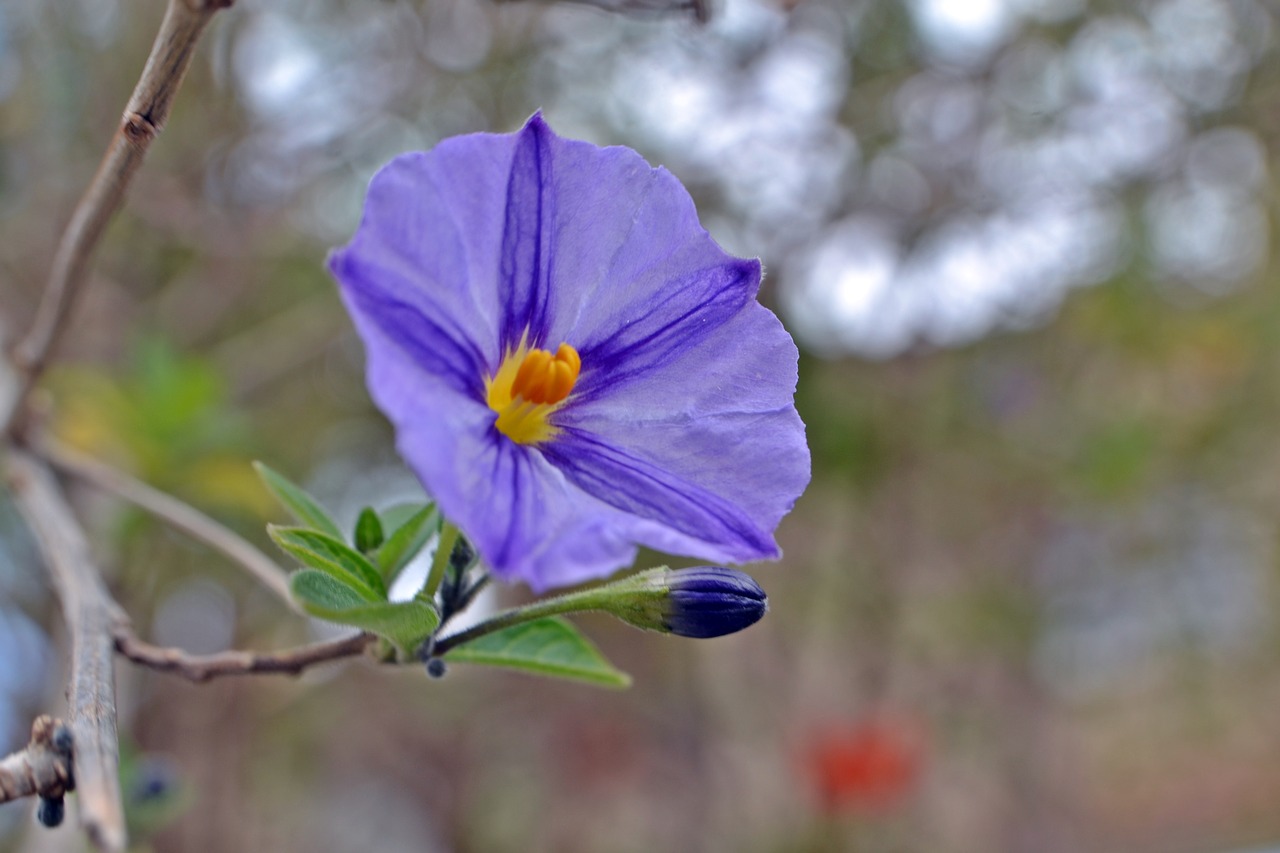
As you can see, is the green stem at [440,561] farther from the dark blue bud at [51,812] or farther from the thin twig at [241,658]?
the dark blue bud at [51,812]

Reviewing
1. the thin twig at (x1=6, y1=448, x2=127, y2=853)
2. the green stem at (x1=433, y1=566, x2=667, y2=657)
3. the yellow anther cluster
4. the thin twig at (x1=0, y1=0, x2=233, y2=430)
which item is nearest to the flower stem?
the green stem at (x1=433, y1=566, x2=667, y2=657)

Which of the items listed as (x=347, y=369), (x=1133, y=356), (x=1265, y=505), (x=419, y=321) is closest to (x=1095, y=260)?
(x=1133, y=356)

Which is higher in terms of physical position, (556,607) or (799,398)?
(799,398)

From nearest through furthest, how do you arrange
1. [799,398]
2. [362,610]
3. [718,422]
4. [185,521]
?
[362,610] < [718,422] < [185,521] < [799,398]

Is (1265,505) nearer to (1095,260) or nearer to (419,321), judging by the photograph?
(1095,260)

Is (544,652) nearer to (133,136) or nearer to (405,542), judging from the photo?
(405,542)

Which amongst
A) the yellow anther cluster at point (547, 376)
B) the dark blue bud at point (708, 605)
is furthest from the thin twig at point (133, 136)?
the dark blue bud at point (708, 605)

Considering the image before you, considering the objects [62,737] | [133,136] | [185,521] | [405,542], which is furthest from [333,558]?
[185,521]

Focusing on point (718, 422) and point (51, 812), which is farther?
point (718, 422)
